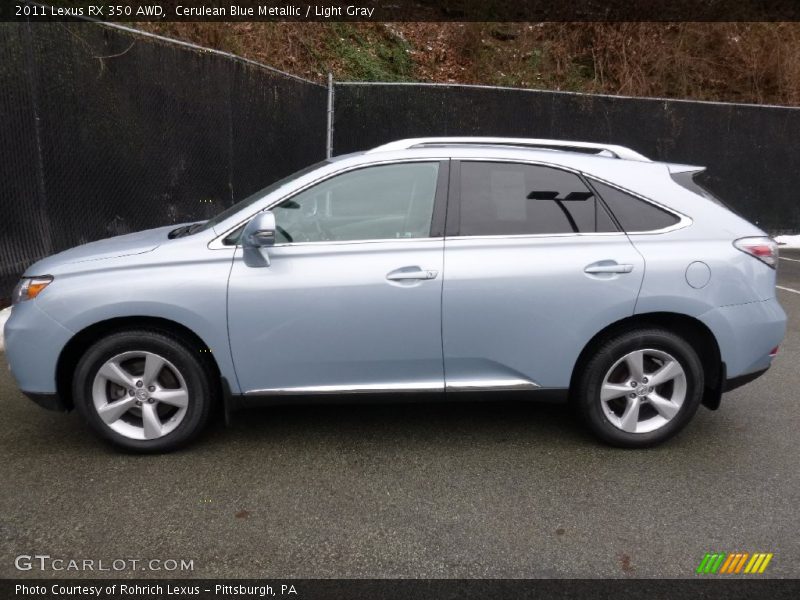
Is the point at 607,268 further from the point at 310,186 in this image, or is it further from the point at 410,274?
the point at 310,186

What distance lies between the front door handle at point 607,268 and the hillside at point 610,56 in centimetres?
1318

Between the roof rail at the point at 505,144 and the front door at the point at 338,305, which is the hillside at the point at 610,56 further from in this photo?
the front door at the point at 338,305

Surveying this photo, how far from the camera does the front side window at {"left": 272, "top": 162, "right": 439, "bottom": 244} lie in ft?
13.2

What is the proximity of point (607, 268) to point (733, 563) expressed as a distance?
5.25 feet

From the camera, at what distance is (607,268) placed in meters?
3.93

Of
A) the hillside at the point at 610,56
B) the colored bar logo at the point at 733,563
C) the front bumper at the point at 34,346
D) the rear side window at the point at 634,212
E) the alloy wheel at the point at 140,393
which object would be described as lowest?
the colored bar logo at the point at 733,563

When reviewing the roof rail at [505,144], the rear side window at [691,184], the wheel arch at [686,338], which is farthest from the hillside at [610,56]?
the wheel arch at [686,338]

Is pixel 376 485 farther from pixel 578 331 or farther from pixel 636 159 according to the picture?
pixel 636 159

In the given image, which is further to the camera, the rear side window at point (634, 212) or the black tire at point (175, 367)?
the rear side window at point (634, 212)

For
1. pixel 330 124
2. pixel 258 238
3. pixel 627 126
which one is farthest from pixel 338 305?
pixel 627 126

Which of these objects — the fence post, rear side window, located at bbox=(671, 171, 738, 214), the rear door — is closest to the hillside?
the fence post

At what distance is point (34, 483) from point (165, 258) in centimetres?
133

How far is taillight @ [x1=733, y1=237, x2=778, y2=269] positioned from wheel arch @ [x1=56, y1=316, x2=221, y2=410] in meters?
3.01

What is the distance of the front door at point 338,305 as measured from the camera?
151 inches
